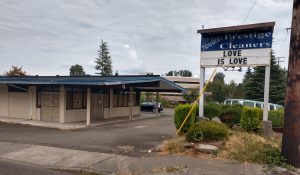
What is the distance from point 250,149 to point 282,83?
36557 mm

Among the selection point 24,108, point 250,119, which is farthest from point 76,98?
point 250,119

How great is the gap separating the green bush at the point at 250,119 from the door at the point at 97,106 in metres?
13.8

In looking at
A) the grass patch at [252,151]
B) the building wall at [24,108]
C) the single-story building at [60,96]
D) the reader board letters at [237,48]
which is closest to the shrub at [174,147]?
the grass patch at [252,151]

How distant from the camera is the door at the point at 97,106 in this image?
79.5ft

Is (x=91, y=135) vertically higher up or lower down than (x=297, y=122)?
lower down

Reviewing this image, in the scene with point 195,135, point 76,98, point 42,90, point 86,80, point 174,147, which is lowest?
point 174,147

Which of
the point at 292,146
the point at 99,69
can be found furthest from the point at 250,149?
the point at 99,69

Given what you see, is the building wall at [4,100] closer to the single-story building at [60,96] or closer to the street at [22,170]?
the single-story building at [60,96]

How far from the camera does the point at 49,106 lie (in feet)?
70.0

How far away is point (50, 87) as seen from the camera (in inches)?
836

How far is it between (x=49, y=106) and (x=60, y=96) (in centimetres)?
179

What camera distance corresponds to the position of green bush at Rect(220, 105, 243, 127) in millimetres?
14367

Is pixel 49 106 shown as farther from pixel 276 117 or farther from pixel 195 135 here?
pixel 276 117

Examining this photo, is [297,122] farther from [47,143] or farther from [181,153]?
[47,143]
